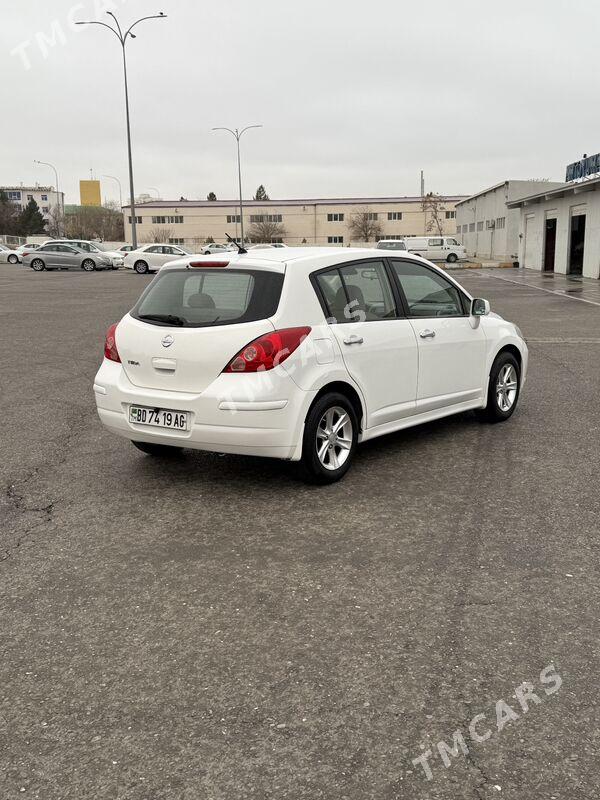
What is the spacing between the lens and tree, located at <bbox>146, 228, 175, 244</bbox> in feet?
322

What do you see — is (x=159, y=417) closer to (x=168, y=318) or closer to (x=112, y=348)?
(x=168, y=318)

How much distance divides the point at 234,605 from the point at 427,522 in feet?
4.91

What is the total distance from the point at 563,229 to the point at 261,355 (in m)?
35.1

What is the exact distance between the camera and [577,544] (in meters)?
4.32

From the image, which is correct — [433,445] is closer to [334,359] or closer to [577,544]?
[334,359]

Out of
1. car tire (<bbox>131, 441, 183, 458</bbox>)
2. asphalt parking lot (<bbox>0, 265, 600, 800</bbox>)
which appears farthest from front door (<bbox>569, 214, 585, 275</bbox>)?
car tire (<bbox>131, 441, 183, 458</bbox>)

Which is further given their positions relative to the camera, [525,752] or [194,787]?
[525,752]

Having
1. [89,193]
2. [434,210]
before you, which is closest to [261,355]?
[434,210]

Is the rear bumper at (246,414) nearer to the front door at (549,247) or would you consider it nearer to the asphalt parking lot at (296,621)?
the asphalt parking lot at (296,621)

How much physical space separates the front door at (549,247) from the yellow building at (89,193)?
114015 mm

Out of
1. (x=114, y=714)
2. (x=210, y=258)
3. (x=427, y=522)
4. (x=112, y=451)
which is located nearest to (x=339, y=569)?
(x=427, y=522)

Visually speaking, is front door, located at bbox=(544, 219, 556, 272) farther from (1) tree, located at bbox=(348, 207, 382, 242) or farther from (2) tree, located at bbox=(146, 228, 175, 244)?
(2) tree, located at bbox=(146, 228, 175, 244)

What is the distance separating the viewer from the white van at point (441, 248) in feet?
182

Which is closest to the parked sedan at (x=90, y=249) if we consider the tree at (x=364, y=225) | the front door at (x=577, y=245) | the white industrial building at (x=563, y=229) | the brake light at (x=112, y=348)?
the white industrial building at (x=563, y=229)
